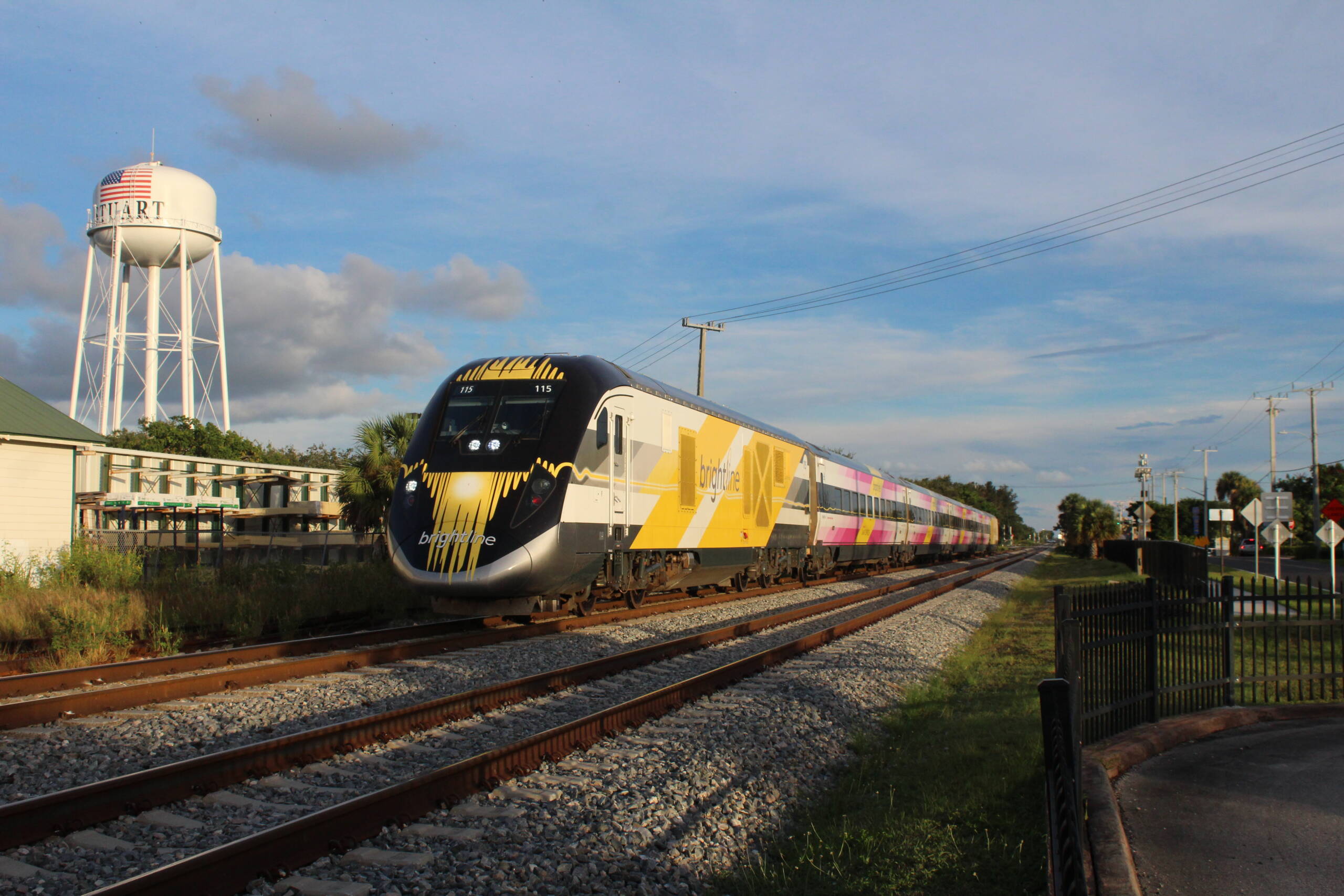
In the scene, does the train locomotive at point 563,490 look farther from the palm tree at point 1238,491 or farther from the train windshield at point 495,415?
the palm tree at point 1238,491

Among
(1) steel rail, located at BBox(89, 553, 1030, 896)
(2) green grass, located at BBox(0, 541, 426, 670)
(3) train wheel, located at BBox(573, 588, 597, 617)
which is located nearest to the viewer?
(1) steel rail, located at BBox(89, 553, 1030, 896)

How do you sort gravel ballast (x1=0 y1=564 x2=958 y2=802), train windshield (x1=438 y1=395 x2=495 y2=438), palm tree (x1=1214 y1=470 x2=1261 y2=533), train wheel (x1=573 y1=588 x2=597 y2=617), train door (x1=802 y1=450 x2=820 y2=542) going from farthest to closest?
palm tree (x1=1214 y1=470 x2=1261 y2=533)
train door (x1=802 y1=450 x2=820 y2=542)
train wheel (x1=573 y1=588 x2=597 y2=617)
train windshield (x1=438 y1=395 x2=495 y2=438)
gravel ballast (x1=0 y1=564 x2=958 y2=802)

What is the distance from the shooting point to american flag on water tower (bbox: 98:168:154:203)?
50.0 metres

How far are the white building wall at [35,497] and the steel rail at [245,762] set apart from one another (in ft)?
51.7

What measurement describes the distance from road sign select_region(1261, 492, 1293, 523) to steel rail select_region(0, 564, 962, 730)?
18569 millimetres

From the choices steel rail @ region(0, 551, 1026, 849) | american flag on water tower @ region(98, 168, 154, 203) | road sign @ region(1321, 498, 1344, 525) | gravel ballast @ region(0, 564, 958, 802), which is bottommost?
gravel ballast @ region(0, 564, 958, 802)

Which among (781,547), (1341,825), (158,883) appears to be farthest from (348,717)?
(781,547)

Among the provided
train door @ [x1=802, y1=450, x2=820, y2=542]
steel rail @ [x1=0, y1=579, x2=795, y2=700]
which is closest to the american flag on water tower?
train door @ [x1=802, y1=450, x2=820, y2=542]

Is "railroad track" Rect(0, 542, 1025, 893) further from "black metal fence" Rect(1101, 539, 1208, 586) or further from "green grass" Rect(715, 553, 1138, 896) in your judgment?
"black metal fence" Rect(1101, 539, 1208, 586)

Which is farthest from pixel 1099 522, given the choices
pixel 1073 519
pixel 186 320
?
pixel 186 320

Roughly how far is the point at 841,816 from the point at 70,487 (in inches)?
853

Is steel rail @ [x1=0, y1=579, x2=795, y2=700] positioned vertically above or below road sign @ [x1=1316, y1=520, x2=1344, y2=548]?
below

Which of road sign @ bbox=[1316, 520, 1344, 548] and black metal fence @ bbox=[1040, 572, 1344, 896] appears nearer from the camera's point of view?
black metal fence @ bbox=[1040, 572, 1344, 896]

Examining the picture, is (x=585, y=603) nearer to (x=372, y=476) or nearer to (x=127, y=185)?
(x=372, y=476)
